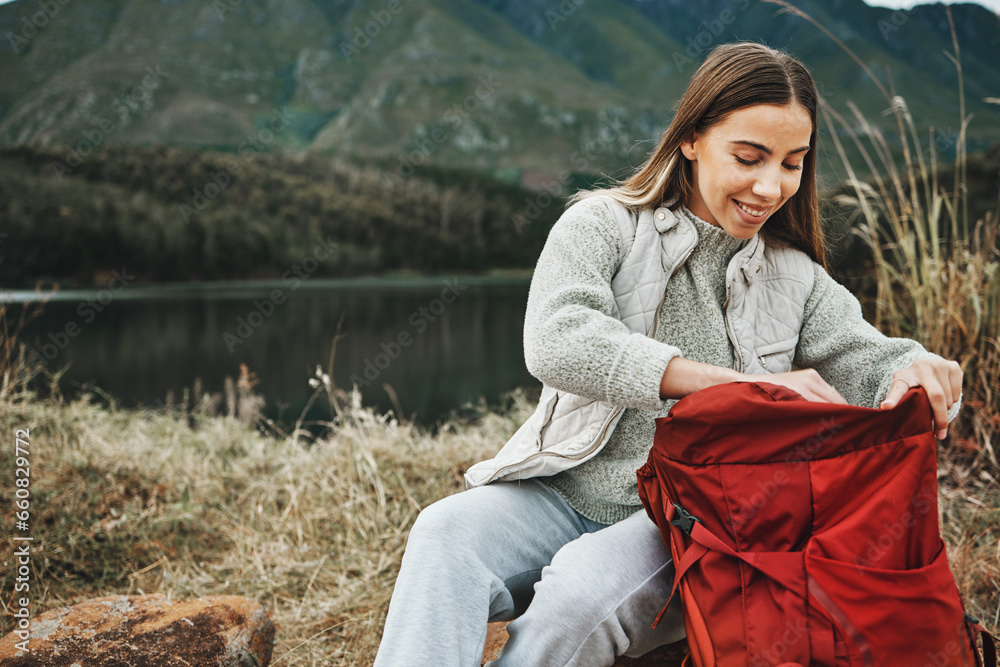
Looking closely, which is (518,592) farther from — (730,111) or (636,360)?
(730,111)

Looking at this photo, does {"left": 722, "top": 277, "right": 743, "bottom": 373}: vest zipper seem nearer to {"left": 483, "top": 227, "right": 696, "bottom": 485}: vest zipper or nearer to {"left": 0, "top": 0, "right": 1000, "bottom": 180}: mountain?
{"left": 483, "top": 227, "right": 696, "bottom": 485}: vest zipper

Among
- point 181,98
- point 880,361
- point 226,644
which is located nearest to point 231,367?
point 226,644

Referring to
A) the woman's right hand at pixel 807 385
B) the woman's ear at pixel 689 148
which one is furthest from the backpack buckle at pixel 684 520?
the woman's ear at pixel 689 148

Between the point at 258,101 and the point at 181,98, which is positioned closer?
the point at 181,98

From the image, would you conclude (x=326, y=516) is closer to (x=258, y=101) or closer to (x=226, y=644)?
(x=226, y=644)

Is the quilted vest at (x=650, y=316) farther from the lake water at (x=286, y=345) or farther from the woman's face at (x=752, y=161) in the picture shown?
the lake water at (x=286, y=345)

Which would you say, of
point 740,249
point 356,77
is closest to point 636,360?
point 740,249

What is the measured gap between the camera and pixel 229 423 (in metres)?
4.85

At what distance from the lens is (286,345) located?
49.9 feet

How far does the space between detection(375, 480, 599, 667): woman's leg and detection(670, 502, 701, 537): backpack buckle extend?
0.34 metres

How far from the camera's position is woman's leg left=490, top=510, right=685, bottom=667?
3.52ft

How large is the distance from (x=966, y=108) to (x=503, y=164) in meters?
72.7

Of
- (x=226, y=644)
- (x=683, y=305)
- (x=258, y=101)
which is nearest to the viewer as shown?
(x=683, y=305)

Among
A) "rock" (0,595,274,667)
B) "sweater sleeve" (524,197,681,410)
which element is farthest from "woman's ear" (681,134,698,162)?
"rock" (0,595,274,667)
